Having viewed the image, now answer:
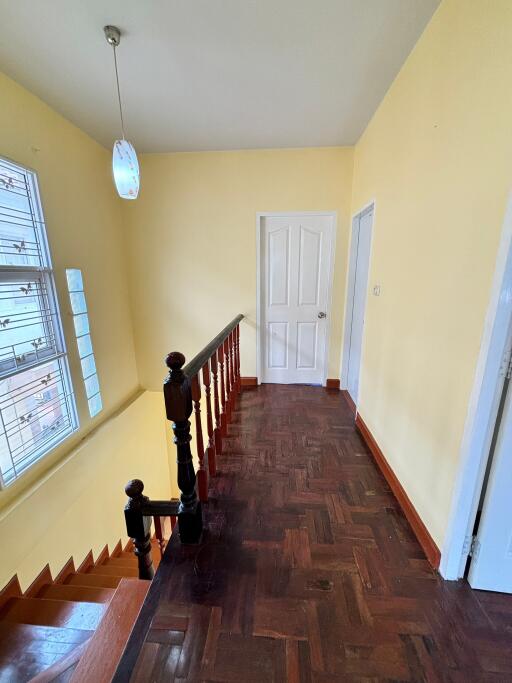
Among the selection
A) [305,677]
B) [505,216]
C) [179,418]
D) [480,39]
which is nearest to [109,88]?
[480,39]

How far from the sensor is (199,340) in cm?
339

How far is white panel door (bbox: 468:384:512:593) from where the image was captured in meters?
1.06

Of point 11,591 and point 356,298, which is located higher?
point 356,298

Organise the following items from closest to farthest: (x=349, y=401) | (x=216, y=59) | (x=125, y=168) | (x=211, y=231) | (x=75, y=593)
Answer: (x=125, y=168), (x=216, y=59), (x=75, y=593), (x=349, y=401), (x=211, y=231)

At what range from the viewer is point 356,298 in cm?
289

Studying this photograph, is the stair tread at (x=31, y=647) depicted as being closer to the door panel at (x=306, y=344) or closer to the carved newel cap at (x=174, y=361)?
the carved newel cap at (x=174, y=361)

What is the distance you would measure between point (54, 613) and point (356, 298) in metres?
3.28

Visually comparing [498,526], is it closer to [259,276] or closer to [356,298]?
[356,298]

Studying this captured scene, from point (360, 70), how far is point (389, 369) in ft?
6.50

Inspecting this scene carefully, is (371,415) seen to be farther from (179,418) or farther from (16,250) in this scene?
(16,250)

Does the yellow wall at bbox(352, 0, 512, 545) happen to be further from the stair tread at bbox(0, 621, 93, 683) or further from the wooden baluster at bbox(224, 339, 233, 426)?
the stair tread at bbox(0, 621, 93, 683)

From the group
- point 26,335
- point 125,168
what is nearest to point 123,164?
point 125,168

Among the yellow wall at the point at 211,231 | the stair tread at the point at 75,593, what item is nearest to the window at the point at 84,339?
the yellow wall at the point at 211,231

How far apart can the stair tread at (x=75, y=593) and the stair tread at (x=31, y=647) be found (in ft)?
1.38
